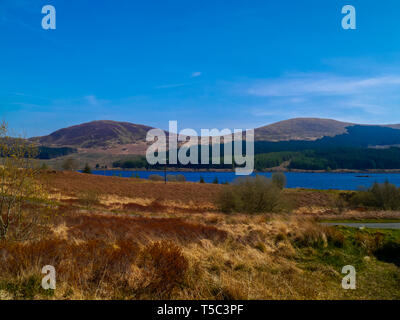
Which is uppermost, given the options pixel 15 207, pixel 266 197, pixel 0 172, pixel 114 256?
pixel 0 172

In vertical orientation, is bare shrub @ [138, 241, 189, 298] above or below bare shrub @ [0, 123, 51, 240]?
below

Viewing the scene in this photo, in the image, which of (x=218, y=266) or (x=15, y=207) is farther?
(x=15, y=207)

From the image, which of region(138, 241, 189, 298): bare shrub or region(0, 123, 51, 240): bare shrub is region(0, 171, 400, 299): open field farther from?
region(0, 123, 51, 240): bare shrub

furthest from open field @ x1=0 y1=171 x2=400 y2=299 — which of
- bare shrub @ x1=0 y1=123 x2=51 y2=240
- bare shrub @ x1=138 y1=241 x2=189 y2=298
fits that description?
bare shrub @ x1=0 y1=123 x2=51 y2=240

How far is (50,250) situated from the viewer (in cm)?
709

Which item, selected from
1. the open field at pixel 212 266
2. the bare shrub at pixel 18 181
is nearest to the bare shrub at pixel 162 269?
the open field at pixel 212 266

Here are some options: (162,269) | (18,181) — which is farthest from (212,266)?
(18,181)

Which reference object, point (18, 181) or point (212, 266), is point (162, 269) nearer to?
point (212, 266)

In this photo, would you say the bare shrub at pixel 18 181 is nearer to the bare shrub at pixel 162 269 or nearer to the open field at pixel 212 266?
the open field at pixel 212 266

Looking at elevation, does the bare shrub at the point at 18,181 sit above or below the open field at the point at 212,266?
above

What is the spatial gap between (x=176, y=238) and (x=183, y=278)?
357cm
